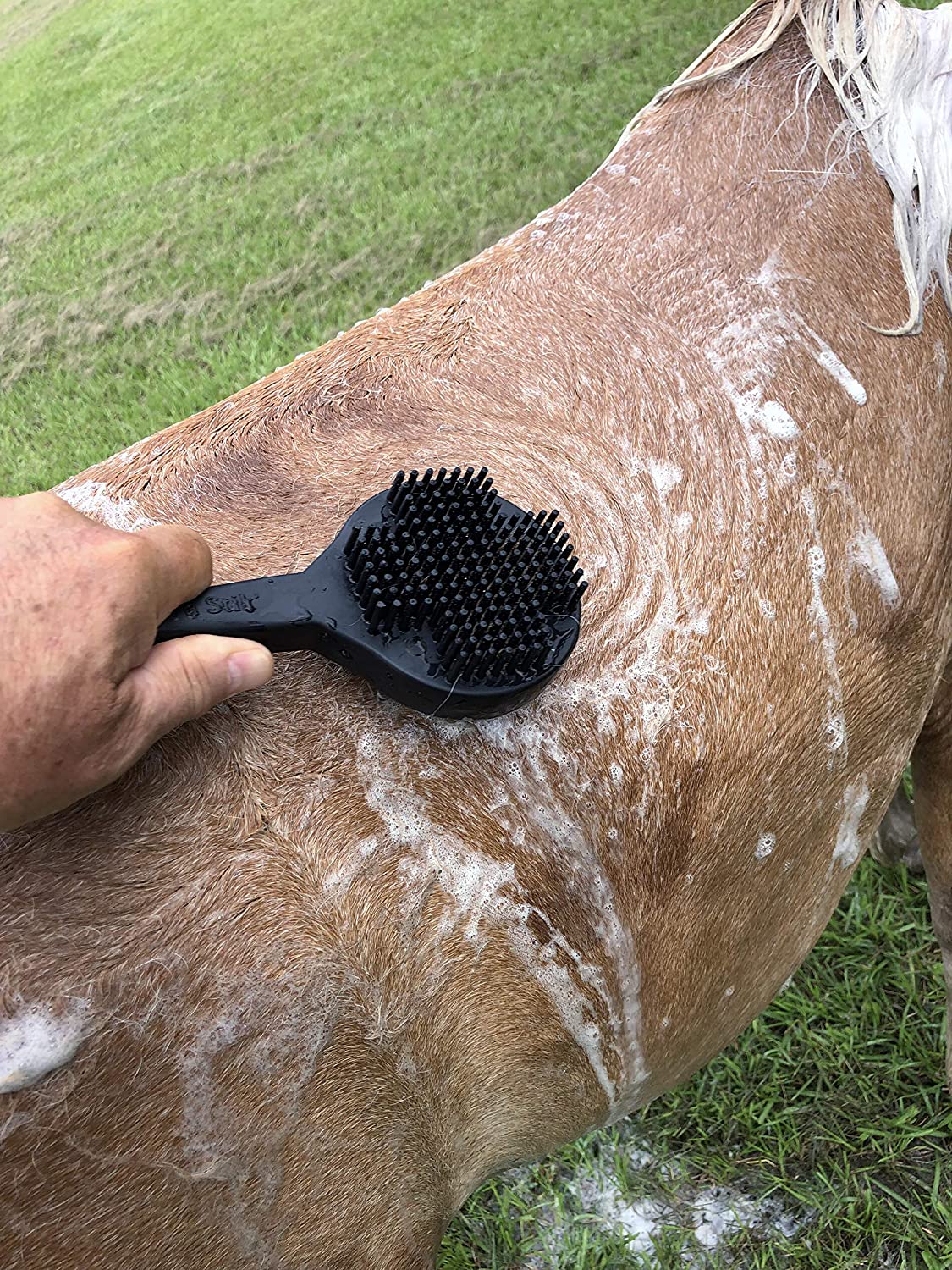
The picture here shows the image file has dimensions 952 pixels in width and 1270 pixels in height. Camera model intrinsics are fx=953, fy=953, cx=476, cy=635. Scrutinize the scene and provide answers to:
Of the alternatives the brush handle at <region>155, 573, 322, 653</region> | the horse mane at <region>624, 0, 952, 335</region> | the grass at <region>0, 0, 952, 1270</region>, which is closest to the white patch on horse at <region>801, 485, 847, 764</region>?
the horse mane at <region>624, 0, 952, 335</region>

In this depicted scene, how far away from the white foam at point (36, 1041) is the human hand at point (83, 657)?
0.12m

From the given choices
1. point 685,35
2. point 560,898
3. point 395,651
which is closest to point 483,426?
point 395,651

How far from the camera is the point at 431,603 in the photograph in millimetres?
646

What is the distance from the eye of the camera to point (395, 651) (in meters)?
0.65

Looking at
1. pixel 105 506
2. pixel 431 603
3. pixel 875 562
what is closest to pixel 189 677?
pixel 431 603

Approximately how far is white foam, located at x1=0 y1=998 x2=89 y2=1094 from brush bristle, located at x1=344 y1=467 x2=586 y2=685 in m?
0.30

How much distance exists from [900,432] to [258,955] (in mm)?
758

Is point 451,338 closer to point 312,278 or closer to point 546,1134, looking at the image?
point 546,1134

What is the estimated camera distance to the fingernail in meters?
0.58

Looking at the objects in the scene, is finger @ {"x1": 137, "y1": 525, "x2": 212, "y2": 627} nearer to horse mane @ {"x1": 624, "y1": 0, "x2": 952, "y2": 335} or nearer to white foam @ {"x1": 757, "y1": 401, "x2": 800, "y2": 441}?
white foam @ {"x1": 757, "y1": 401, "x2": 800, "y2": 441}

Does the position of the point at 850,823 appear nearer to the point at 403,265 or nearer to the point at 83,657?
the point at 83,657

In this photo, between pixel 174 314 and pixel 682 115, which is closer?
pixel 682 115

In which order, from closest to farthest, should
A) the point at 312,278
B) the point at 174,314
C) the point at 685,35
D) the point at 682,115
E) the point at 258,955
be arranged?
1. the point at 258,955
2. the point at 682,115
3. the point at 174,314
4. the point at 312,278
5. the point at 685,35

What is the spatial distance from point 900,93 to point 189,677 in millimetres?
1003
